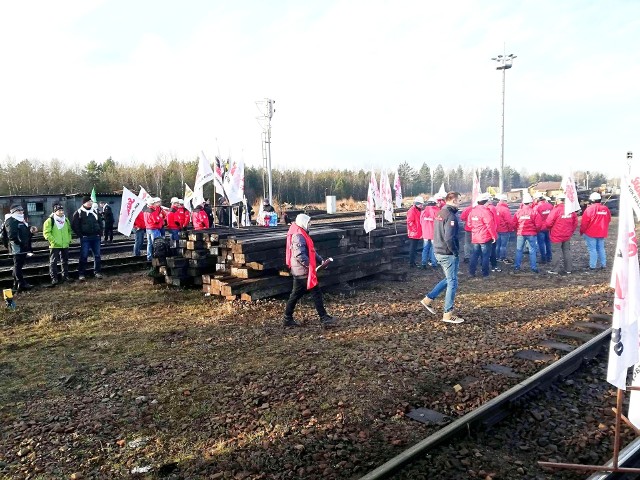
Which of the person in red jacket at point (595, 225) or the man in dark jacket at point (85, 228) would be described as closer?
the man in dark jacket at point (85, 228)

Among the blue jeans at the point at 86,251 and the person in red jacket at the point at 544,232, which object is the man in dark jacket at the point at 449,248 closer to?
the person in red jacket at the point at 544,232

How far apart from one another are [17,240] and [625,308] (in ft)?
38.0

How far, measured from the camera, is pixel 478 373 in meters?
5.96

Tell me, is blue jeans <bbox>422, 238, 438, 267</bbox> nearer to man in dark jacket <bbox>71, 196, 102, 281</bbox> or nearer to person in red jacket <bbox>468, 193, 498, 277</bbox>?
person in red jacket <bbox>468, 193, 498, 277</bbox>

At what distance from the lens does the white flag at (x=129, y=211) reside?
1555 centimetres

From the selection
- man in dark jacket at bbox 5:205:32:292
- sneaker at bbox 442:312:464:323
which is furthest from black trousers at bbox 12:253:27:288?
sneaker at bbox 442:312:464:323

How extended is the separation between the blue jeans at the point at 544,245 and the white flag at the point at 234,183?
9.88m

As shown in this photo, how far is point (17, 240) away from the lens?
1062 centimetres

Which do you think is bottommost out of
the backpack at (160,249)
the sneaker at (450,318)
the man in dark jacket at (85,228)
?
the sneaker at (450,318)

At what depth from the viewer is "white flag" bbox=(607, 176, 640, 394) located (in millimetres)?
3973

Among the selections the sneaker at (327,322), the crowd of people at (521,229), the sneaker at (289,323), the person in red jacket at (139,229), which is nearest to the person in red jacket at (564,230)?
the crowd of people at (521,229)

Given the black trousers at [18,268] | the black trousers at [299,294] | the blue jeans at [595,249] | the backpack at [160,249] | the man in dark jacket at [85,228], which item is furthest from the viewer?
the blue jeans at [595,249]

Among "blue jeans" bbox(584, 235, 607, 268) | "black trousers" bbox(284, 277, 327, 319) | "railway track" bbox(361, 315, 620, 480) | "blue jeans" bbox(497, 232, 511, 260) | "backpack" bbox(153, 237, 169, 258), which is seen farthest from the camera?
"blue jeans" bbox(497, 232, 511, 260)

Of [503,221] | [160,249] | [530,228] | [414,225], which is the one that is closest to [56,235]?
[160,249]
